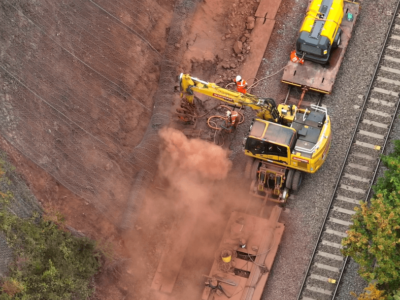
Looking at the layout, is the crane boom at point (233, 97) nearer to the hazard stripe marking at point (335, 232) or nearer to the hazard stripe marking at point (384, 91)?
the hazard stripe marking at point (384, 91)

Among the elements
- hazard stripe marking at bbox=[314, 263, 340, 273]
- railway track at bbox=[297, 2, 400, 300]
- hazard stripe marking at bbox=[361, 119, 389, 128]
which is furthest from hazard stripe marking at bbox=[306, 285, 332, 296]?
hazard stripe marking at bbox=[361, 119, 389, 128]

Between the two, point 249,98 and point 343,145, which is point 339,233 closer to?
point 343,145

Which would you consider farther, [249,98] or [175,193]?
[175,193]

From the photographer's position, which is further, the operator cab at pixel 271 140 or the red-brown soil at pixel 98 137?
the red-brown soil at pixel 98 137

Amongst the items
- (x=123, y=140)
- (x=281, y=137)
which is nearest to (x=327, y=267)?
(x=281, y=137)

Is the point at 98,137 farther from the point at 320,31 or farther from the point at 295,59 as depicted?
the point at 320,31

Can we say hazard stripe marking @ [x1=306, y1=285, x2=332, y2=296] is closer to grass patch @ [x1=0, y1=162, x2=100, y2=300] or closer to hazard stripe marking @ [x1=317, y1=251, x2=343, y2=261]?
hazard stripe marking @ [x1=317, y1=251, x2=343, y2=261]

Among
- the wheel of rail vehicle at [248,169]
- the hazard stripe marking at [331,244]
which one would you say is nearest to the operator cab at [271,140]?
the wheel of rail vehicle at [248,169]

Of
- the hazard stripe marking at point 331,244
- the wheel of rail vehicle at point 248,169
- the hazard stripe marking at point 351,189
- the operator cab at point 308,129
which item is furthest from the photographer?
the wheel of rail vehicle at point 248,169

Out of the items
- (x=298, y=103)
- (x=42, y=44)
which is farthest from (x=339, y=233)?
(x=42, y=44)
